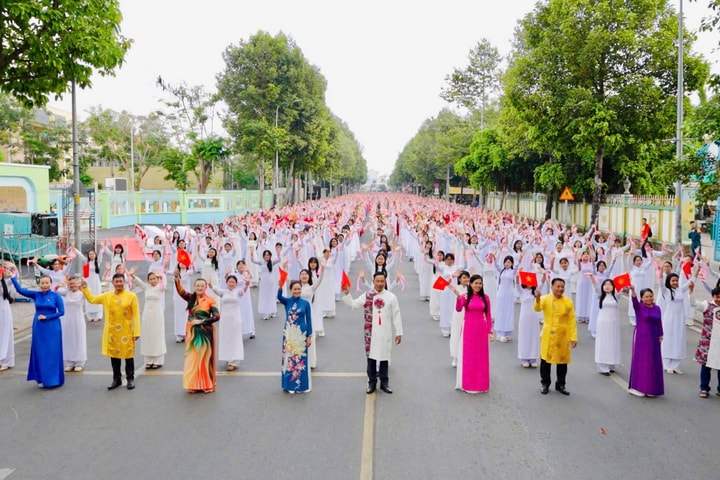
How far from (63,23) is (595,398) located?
29.3 feet

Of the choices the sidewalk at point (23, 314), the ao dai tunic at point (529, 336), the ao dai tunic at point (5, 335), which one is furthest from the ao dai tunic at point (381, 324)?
the sidewalk at point (23, 314)

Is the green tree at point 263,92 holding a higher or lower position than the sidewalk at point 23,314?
higher

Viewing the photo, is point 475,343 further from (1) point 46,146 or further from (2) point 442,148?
(2) point 442,148

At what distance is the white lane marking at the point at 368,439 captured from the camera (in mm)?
5254

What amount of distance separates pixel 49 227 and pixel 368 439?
16.7 meters

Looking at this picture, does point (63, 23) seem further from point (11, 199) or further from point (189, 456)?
point (11, 199)

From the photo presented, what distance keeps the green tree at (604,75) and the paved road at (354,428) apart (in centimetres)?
1717

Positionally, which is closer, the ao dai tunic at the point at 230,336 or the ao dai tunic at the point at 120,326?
the ao dai tunic at the point at 120,326

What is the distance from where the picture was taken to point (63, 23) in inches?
370

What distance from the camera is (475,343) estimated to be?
7.38 metres

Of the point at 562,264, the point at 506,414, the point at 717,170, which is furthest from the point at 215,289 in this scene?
the point at 717,170

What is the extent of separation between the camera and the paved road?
534 cm

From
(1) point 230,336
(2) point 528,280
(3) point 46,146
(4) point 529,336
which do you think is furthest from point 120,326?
(3) point 46,146

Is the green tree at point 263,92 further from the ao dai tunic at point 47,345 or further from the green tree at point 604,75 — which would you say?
the ao dai tunic at point 47,345
